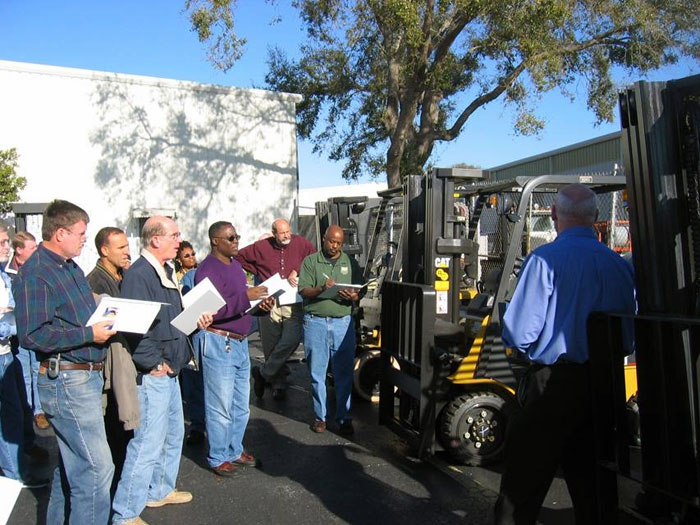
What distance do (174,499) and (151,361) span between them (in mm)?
1303

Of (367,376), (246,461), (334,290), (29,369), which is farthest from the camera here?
(367,376)

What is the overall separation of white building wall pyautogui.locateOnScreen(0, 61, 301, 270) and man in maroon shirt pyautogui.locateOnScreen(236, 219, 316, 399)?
8586mm

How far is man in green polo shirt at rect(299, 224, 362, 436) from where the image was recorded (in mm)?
6016

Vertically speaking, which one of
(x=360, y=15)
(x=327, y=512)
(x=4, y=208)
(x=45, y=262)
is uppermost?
(x=360, y=15)

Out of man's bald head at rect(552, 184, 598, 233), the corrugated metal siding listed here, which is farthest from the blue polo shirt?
the corrugated metal siding

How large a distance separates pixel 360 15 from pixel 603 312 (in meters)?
13.2

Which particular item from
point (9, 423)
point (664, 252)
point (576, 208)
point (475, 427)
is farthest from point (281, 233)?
point (664, 252)

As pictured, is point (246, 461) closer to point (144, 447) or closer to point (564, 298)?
point (144, 447)

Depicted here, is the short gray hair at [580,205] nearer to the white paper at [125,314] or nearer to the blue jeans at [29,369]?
the white paper at [125,314]

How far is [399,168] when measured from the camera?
16.9 metres

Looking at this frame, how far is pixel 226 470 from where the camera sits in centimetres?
506

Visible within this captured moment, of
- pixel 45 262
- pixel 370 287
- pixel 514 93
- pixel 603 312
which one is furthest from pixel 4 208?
pixel 603 312

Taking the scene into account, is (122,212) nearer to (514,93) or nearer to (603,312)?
(514,93)

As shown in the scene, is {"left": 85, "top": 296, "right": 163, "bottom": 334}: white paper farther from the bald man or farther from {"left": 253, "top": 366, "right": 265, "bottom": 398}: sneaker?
{"left": 253, "top": 366, "right": 265, "bottom": 398}: sneaker
